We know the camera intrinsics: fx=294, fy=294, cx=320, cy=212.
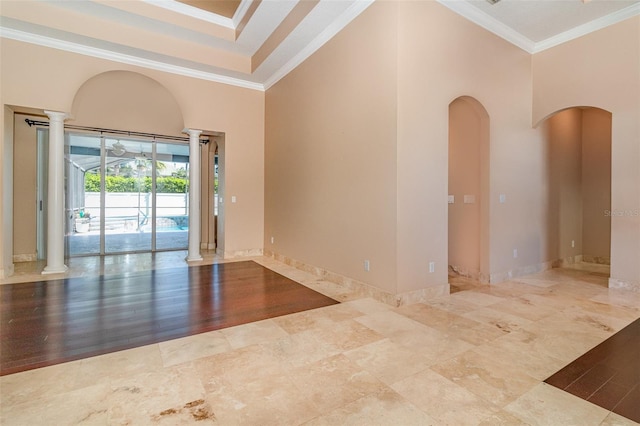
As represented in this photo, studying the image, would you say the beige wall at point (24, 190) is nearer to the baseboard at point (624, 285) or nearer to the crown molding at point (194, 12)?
the crown molding at point (194, 12)

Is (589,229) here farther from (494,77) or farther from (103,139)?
(103,139)

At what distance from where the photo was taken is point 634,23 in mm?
3938

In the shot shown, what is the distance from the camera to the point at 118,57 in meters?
5.07

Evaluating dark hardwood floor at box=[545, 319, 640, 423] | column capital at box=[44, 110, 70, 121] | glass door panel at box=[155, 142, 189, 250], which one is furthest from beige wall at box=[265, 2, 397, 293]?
column capital at box=[44, 110, 70, 121]

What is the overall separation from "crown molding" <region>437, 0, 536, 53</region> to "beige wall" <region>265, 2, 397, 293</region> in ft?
3.57

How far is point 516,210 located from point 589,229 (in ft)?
8.79

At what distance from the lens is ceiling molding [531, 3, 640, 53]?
12.9 feet

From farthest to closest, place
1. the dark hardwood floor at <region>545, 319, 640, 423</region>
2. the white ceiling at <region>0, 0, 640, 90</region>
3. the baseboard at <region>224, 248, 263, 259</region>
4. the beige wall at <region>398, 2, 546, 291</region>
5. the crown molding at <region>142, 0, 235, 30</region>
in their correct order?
the baseboard at <region>224, 248, 263, 259</region> < the crown molding at <region>142, 0, 235, 30</region> < the white ceiling at <region>0, 0, 640, 90</region> < the beige wall at <region>398, 2, 546, 291</region> < the dark hardwood floor at <region>545, 319, 640, 423</region>

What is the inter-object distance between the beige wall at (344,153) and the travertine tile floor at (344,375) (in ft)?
3.27

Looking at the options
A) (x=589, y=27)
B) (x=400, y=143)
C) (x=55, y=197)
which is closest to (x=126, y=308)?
(x=55, y=197)

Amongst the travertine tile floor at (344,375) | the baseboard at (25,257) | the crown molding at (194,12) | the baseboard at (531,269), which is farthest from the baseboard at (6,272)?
the baseboard at (531,269)

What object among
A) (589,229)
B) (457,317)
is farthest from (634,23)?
(457,317)

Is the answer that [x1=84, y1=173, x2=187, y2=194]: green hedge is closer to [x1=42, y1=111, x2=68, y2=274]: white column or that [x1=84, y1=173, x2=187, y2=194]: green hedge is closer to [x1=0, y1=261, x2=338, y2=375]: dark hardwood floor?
[x1=42, y1=111, x2=68, y2=274]: white column

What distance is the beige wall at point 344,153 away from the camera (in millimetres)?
3447
